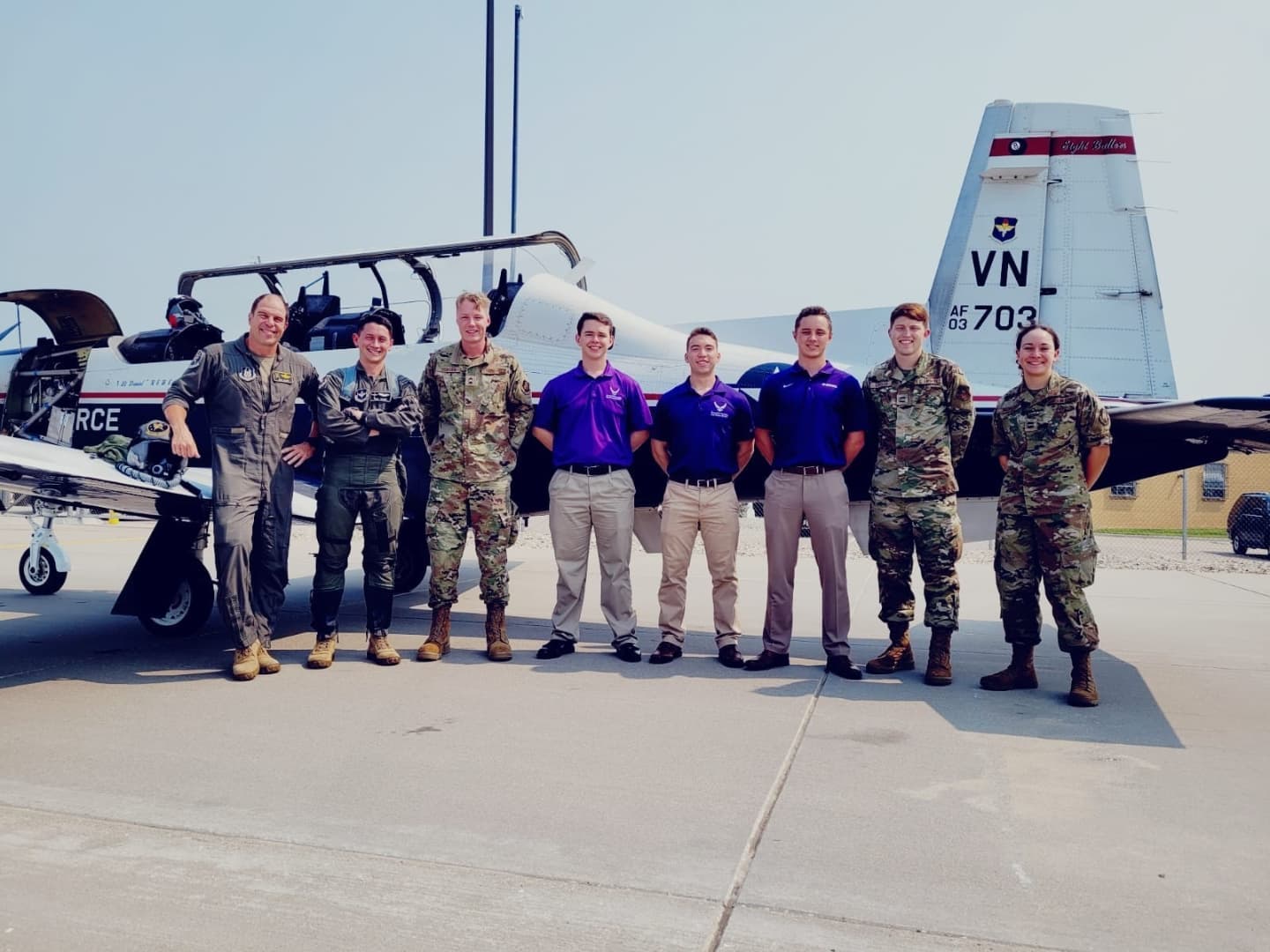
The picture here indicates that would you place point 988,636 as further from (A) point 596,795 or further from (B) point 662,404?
(A) point 596,795

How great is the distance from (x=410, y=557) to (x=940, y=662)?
184 inches

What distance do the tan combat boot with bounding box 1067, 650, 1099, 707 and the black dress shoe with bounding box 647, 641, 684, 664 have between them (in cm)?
197

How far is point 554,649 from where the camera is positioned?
5.05m

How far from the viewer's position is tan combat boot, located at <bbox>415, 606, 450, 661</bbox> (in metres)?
4.91

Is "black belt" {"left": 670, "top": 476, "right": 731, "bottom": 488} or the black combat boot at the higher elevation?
"black belt" {"left": 670, "top": 476, "right": 731, "bottom": 488}

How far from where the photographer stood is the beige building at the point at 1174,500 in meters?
25.7

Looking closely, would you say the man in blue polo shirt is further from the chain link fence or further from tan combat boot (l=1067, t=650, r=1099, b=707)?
the chain link fence

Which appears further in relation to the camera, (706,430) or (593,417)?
(593,417)

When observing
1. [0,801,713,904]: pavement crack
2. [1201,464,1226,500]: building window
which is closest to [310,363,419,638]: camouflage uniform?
[0,801,713,904]: pavement crack

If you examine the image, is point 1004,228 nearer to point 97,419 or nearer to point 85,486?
point 85,486

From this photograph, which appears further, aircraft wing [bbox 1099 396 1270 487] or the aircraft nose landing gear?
the aircraft nose landing gear

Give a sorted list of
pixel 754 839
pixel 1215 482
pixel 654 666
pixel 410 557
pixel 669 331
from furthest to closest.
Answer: pixel 1215 482, pixel 410 557, pixel 669 331, pixel 654 666, pixel 754 839

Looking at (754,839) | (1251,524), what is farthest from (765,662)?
(1251,524)

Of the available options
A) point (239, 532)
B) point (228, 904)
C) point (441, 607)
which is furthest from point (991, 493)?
point (228, 904)
